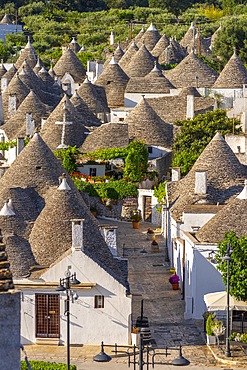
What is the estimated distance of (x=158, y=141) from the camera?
65.6 m

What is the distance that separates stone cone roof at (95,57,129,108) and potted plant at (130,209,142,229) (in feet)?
70.9

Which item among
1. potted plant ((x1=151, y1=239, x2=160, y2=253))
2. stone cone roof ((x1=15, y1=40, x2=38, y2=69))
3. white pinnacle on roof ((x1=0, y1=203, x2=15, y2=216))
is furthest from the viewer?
stone cone roof ((x1=15, y1=40, x2=38, y2=69))

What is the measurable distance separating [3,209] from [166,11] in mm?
102837

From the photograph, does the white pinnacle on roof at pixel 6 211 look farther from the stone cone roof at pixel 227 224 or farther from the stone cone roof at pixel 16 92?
the stone cone roof at pixel 16 92

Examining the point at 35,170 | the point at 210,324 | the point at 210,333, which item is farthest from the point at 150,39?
the point at 210,333

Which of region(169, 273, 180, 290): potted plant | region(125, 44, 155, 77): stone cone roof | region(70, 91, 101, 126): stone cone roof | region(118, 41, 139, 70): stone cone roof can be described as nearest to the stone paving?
A: region(169, 273, 180, 290): potted plant

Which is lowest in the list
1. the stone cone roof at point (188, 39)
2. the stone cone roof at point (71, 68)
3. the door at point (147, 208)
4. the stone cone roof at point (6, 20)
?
the door at point (147, 208)

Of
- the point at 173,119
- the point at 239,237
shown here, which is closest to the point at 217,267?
the point at 239,237

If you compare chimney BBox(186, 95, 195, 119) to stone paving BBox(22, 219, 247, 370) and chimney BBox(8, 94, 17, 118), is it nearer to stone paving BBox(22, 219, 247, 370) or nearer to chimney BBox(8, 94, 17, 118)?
chimney BBox(8, 94, 17, 118)

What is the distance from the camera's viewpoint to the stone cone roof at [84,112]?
232 ft

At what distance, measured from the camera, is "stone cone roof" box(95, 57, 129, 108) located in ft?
259

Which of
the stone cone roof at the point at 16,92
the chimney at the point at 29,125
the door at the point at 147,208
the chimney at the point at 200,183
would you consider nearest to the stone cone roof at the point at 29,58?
the stone cone roof at the point at 16,92

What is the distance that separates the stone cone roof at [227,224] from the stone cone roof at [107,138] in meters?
25.8

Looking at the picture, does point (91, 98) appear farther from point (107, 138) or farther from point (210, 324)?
point (210, 324)
